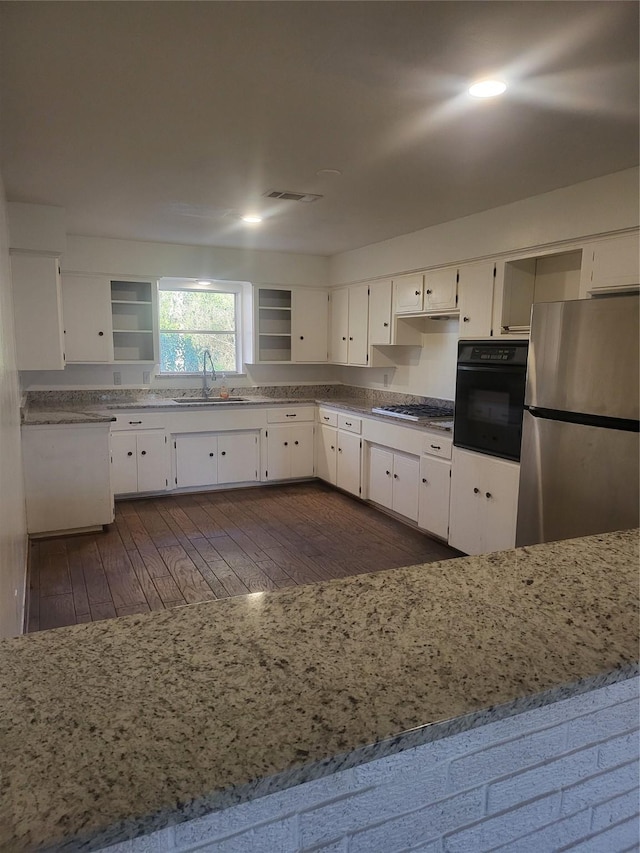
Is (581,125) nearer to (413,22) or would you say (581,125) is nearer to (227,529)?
(413,22)

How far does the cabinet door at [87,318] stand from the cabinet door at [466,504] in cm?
341

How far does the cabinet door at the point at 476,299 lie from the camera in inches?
152

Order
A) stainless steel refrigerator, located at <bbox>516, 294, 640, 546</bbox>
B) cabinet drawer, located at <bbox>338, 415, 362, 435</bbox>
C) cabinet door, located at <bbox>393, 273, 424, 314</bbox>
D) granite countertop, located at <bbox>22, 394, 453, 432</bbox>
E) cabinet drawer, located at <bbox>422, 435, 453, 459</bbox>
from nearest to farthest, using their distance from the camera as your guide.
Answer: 1. stainless steel refrigerator, located at <bbox>516, 294, 640, 546</bbox>
2. cabinet drawer, located at <bbox>422, 435, 453, 459</bbox>
3. granite countertop, located at <bbox>22, 394, 453, 432</bbox>
4. cabinet door, located at <bbox>393, 273, 424, 314</bbox>
5. cabinet drawer, located at <bbox>338, 415, 362, 435</bbox>

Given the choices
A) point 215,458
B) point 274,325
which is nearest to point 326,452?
point 215,458

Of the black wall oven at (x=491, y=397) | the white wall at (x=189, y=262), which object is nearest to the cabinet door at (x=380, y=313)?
the white wall at (x=189, y=262)

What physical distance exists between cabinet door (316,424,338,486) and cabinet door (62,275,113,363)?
7.33 feet

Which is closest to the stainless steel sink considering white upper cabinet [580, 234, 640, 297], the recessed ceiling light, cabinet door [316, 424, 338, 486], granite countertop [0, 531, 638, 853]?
cabinet door [316, 424, 338, 486]

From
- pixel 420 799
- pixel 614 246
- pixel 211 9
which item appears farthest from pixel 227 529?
pixel 420 799

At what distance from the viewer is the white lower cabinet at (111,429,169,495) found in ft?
17.0

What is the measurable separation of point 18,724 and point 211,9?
70.2 inches

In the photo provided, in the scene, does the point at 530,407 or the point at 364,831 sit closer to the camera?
the point at 364,831

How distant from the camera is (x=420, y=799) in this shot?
2.49ft

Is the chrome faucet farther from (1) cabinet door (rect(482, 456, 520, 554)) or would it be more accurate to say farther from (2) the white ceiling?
(1) cabinet door (rect(482, 456, 520, 554))

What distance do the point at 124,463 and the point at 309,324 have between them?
95.0 inches
